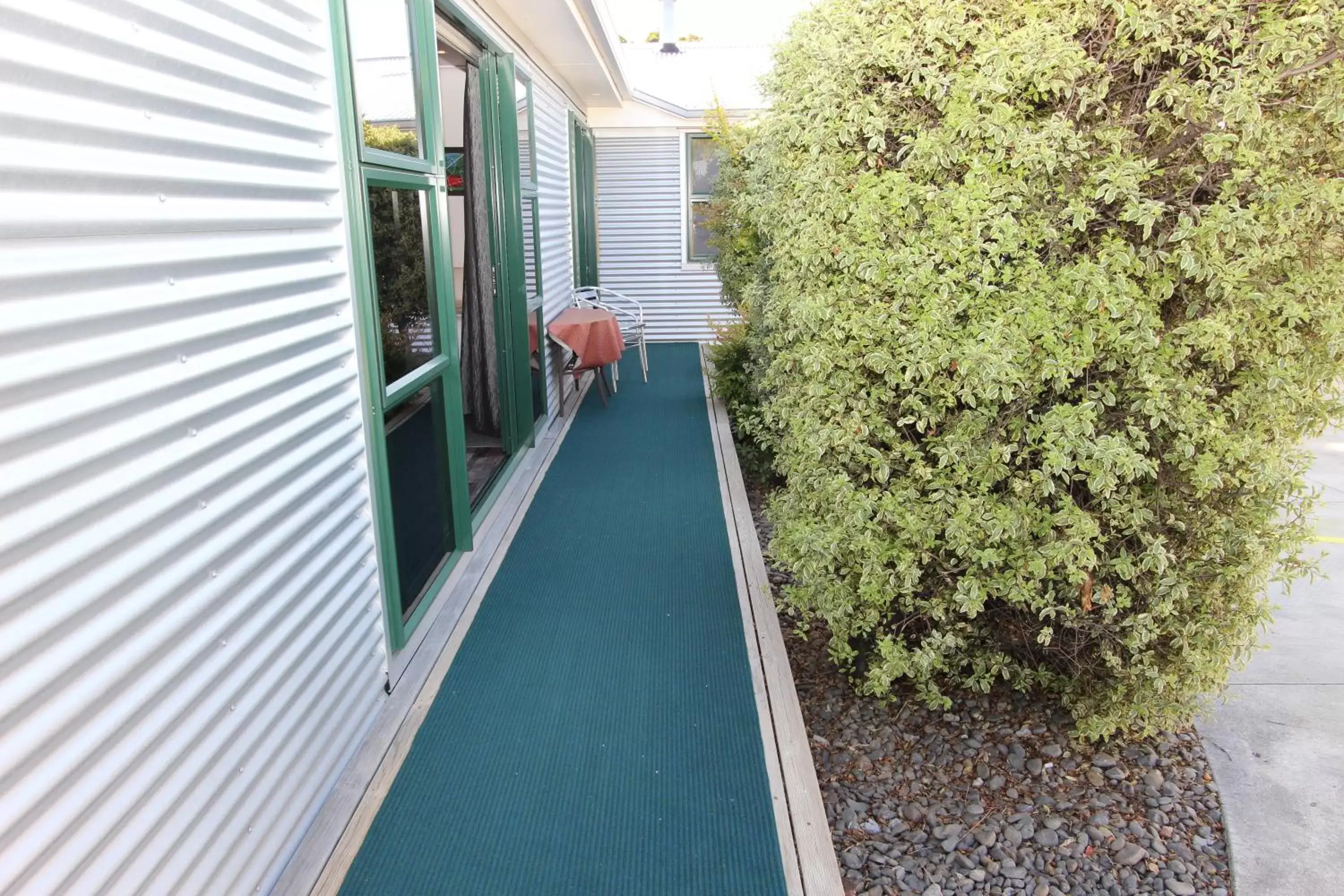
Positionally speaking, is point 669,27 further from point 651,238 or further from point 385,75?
point 385,75

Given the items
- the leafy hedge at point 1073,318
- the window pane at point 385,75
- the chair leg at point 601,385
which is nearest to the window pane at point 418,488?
the window pane at point 385,75

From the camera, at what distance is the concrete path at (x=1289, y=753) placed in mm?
2350

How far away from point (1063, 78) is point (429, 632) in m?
2.73

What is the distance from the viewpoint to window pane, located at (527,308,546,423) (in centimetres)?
636

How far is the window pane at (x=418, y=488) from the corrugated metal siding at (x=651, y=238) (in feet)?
23.6

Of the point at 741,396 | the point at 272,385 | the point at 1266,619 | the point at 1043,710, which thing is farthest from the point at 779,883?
the point at 741,396

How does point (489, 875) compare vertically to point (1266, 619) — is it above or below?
below

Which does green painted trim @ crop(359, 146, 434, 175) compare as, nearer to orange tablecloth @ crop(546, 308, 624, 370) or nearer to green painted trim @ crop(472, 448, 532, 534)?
green painted trim @ crop(472, 448, 532, 534)

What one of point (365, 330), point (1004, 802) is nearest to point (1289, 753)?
point (1004, 802)

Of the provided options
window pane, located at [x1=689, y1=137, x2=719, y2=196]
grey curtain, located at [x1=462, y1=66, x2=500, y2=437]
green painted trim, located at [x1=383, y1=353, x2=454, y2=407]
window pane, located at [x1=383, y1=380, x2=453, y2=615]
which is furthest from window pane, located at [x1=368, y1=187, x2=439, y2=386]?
window pane, located at [x1=689, y1=137, x2=719, y2=196]

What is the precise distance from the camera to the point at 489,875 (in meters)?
2.20

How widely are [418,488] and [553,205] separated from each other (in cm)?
419

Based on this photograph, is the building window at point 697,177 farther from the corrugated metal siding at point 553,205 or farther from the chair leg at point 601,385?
the chair leg at point 601,385

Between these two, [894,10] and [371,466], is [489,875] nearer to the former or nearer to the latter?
[371,466]
